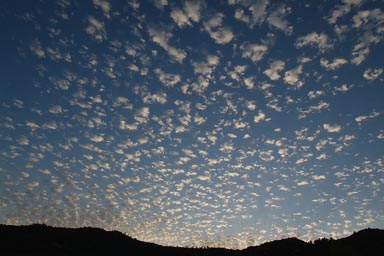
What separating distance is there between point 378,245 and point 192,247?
53.9ft

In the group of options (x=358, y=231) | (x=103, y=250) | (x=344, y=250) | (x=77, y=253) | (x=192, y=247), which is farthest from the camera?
(x=192, y=247)

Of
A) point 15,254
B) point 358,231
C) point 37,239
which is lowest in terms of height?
point 15,254

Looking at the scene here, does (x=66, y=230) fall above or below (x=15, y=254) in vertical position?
above

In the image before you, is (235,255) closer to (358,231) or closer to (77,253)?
(358,231)

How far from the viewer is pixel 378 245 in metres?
27.2

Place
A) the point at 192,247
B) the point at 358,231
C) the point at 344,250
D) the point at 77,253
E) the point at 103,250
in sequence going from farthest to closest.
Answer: the point at 192,247
the point at 358,231
the point at 103,250
the point at 77,253
the point at 344,250

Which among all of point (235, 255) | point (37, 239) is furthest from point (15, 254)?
point (235, 255)

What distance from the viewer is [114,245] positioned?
99.3 ft

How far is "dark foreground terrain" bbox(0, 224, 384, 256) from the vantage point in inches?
1036

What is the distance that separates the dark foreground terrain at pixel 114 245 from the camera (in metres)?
26.3

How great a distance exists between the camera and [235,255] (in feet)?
102

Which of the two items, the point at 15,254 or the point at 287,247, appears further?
the point at 287,247

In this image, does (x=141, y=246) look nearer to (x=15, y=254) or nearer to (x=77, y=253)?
(x=77, y=253)

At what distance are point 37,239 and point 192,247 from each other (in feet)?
46.6
